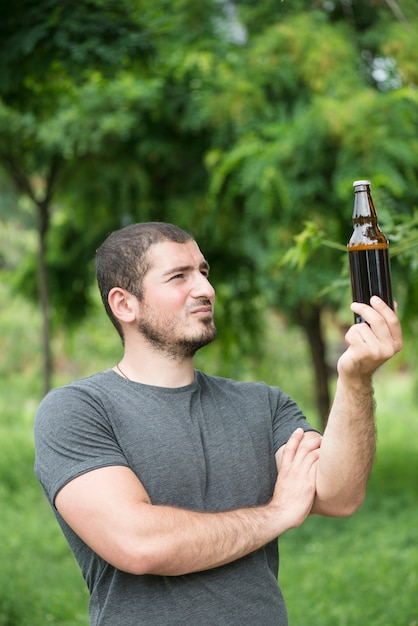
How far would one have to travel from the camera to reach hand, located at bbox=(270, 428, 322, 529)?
237cm

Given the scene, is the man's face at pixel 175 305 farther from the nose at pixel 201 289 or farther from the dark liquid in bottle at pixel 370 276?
the dark liquid in bottle at pixel 370 276

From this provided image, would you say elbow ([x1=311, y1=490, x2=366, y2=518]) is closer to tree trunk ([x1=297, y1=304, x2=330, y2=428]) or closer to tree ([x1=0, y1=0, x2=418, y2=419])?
tree ([x1=0, y1=0, x2=418, y2=419])

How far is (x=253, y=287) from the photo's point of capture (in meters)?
9.17

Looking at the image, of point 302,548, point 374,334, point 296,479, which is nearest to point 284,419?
point 296,479

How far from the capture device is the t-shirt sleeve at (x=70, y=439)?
7.25ft

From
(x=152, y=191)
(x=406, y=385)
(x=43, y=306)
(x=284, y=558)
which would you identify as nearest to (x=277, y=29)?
(x=152, y=191)

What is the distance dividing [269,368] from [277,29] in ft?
15.0

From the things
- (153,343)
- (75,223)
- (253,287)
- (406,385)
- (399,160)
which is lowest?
(406,385)

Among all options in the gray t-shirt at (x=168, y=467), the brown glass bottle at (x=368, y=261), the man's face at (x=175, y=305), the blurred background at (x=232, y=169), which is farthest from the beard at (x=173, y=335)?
the blurred background at (x=232, y=169)

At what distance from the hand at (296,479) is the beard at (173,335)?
36 cm

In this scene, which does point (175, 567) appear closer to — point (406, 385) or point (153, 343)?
point (153, 343)

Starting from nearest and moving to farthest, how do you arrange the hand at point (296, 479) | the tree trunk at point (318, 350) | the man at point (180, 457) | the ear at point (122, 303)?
the man at point (180, 457) < the hand at point (296, 479) < the ear at point (122, 303) < the tree trunk at point (318, 350)

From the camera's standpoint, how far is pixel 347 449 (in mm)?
2312

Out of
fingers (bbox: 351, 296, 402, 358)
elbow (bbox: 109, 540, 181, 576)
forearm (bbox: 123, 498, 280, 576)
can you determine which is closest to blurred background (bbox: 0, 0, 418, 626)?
fingers (bbox: 351, 296, 402, 358)
